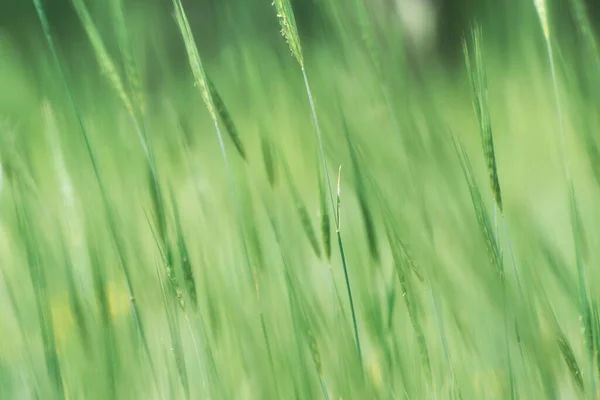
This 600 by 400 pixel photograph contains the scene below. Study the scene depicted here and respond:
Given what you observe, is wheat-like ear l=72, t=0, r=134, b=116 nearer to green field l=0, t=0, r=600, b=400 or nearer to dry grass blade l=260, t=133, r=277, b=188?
green field l=0, t=0, r=600, b=400

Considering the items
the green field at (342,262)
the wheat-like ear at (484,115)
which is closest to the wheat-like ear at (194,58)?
the green field at (342,262)

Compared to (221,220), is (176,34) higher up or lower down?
higher up

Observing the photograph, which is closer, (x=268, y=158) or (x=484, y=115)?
(x=484, y=115)

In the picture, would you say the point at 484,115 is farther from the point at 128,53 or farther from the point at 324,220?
the point at 128,53

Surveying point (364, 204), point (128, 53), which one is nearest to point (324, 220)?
point (364, 204)

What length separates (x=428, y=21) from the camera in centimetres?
223

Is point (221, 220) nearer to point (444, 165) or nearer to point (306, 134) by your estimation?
point (306, 134)

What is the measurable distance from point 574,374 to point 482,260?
0.11m

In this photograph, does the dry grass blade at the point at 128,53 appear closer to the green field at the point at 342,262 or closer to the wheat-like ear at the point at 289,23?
the green field at the point at 342,262

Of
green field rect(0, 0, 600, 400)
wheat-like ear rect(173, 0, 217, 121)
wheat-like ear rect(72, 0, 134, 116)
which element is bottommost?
green field rect(0, 0, 600, 400)

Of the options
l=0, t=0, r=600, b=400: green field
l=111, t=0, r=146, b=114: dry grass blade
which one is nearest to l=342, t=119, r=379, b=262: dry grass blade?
l=0, t=0, r=600, b=400: green field

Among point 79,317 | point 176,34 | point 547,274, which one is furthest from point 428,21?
point 79,317

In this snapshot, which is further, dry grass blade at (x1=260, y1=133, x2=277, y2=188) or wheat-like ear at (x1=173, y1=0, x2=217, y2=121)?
dry grass blade at (x1=260, y1=133, x2=277, y2=188)

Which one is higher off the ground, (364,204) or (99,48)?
(99,48)
